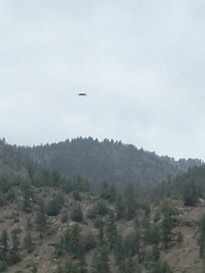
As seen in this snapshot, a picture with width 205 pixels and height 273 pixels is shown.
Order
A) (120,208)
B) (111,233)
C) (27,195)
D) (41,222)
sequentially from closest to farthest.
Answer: (111,233), (41,222), (120,208), (27,195)

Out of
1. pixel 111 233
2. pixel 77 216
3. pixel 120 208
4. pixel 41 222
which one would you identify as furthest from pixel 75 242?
pixel 120 208

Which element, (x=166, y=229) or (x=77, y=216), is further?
(x=77, y=216)

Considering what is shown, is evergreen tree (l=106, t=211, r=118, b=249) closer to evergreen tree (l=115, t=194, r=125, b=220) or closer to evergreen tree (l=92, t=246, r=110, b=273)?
evergreen tree (l=92, t=246, r=110, b=273)

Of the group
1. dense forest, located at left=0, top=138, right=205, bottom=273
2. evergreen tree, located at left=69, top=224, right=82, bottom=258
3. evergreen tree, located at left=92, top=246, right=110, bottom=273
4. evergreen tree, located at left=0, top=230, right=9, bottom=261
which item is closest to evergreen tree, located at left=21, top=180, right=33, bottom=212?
dense forest, located at left=0, top=138, right=205, bottom=273

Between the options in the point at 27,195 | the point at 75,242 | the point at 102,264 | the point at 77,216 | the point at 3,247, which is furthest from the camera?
the point at 27,195

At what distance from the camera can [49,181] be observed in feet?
607

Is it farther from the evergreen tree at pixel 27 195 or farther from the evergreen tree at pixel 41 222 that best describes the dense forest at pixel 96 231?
the evergreen tree at pixel 41 222

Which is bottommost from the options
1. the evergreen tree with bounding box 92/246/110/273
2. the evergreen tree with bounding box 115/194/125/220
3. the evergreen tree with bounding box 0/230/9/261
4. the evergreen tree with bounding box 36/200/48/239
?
the evergreen tree with bounding box 92/246/110/273

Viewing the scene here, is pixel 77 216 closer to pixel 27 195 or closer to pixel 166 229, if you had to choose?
pixel 27 195

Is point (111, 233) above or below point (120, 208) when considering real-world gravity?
below

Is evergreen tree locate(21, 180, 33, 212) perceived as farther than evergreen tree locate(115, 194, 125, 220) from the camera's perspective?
Yes

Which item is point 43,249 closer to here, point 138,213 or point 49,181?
point 138,213

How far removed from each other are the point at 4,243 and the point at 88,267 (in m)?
23.1

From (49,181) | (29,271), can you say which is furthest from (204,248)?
(49,181)
